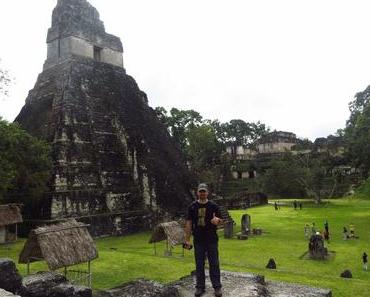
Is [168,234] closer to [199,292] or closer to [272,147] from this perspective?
Result: [199,292]

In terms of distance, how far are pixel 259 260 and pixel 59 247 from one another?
7.14 meters

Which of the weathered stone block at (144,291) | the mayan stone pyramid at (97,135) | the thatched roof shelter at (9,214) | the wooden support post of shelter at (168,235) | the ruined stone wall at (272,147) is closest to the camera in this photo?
the weathered stone block at (144,291)

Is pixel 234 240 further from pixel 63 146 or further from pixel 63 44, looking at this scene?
pixel 63 44

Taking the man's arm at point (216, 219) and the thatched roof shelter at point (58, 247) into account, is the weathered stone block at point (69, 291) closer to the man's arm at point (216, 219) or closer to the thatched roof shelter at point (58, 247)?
the man's arm at point (216, 219)

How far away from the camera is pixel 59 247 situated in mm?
9898

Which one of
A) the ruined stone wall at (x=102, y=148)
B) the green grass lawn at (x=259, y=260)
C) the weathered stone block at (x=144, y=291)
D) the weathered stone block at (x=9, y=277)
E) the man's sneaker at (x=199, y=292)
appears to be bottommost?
the green grass lawn at (x=259, y=260)

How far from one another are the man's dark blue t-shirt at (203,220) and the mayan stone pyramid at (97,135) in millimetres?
14256

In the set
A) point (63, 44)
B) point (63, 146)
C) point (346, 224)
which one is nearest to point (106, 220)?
point (63, 146)

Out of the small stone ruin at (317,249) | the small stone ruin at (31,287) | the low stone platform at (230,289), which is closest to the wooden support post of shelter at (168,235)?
the small stone ruin at (317,249)

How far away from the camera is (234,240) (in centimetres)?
1917

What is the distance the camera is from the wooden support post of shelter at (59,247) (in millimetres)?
9625

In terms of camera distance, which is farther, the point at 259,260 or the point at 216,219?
the point at 259,260

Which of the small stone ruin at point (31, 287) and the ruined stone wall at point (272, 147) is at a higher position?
the ruined stone wall at point (272, 147)

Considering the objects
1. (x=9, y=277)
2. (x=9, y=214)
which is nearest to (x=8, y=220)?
(x=9, y=214)
